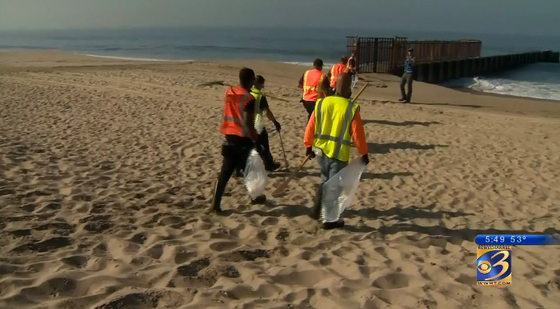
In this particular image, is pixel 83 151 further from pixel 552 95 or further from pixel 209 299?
pixel 552 95

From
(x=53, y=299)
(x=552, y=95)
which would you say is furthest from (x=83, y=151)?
(x=552, y=95)

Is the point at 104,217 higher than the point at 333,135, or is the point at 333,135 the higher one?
the point at 333,135

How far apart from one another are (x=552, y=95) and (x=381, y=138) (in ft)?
60.1

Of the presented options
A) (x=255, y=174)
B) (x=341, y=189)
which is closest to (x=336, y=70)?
(x=255, y=174)

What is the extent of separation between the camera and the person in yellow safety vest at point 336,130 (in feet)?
16.1

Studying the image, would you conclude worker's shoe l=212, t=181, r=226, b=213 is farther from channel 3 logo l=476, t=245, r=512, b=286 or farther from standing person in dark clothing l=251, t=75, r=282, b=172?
channel 3 logo l=476, t=245, r=512, b=286

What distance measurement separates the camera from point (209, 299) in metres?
3.58

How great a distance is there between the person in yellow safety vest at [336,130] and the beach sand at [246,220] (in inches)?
29.3

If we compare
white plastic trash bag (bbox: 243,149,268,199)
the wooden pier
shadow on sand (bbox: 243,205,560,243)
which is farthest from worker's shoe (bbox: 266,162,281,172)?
the wooden pier

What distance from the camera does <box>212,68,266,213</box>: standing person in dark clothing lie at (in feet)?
17.3

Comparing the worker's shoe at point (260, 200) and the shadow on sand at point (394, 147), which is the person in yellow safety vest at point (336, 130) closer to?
the worker's shoe at point (260, 200)

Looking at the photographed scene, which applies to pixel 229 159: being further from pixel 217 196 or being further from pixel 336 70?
pixel 336 70

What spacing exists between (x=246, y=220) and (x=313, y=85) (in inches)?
135

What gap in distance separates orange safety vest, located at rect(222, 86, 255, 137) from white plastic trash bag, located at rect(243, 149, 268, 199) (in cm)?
29
